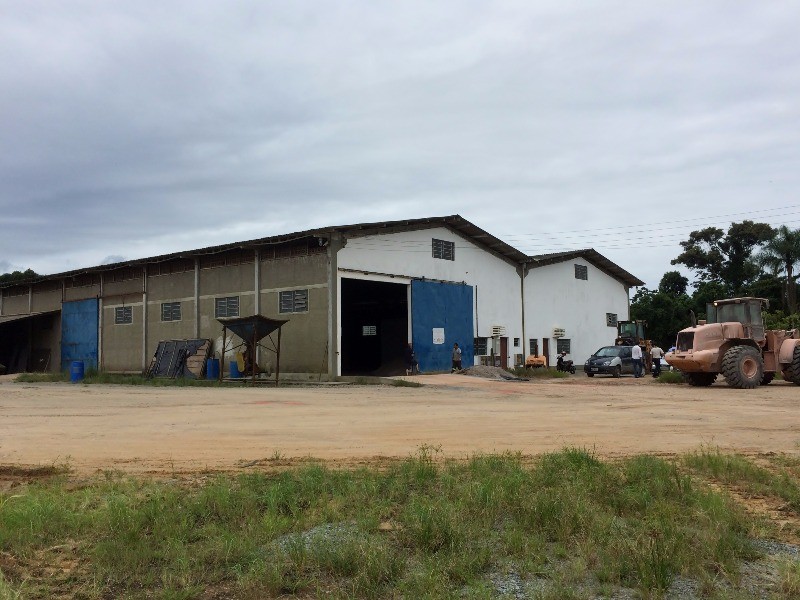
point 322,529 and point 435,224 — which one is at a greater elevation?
point 435,224

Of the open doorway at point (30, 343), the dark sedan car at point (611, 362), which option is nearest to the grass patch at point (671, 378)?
the dark sedan car at point (611, 362)

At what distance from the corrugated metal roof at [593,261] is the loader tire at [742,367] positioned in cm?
1559

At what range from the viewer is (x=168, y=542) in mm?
5719

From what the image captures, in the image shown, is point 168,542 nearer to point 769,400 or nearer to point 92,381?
point 769,400

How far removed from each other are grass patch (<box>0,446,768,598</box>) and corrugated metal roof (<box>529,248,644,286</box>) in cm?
3080

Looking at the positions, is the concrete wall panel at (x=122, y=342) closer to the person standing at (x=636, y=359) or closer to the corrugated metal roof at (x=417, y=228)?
the corrugated metal roof at (x=417, y=228)

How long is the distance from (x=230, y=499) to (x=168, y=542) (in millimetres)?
1051

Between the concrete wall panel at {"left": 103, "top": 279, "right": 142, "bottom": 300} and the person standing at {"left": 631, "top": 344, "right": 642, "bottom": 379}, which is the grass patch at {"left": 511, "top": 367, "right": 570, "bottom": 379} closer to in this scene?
the person standing at {"left": 631, "top": 344, "right": 642, "bottom": 379}

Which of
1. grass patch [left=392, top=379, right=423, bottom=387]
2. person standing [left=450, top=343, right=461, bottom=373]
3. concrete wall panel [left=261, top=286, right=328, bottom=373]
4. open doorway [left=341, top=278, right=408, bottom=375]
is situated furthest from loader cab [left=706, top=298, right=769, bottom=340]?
open doorway [left=341, top=278, right=408, bottom=375]

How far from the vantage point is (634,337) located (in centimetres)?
4050

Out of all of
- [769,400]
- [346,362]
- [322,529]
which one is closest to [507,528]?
[322,529]

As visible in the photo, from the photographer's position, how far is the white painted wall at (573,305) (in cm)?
3838

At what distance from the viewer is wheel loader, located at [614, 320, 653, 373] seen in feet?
126

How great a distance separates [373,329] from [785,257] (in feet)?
102
